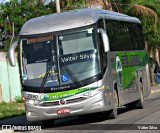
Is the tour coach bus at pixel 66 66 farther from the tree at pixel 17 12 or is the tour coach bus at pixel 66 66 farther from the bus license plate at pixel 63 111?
the tree at pixel 17 12

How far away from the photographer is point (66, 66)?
1504 centimetres

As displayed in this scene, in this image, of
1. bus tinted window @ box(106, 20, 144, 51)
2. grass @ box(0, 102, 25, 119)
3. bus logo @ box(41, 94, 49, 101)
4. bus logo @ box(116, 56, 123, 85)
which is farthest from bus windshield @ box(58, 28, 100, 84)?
grass @ box(0, 102, 25, 119)

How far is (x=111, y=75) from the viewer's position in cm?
1630

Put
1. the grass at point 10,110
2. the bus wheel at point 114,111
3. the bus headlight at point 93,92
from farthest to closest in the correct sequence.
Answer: the grass at point 10,110 → the bus wheel at point 114,111 → the bus headlight at point 93,92

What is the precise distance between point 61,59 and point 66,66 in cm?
25

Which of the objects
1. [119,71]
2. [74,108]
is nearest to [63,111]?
[74,108]

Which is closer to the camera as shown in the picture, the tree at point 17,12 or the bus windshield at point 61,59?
the bus windshield at point 61,59

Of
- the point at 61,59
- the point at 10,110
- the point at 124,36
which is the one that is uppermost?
the point at 61,59

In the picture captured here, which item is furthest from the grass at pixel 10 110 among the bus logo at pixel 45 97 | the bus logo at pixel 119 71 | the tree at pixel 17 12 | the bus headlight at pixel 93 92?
the tree at pixel 17 12

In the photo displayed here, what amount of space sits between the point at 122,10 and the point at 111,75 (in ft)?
61.6

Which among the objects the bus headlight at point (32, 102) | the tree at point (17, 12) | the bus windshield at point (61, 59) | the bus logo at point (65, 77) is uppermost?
the bus windshield at point (61, 59)

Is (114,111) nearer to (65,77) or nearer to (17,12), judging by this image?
(65,77)

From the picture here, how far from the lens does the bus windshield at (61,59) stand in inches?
590

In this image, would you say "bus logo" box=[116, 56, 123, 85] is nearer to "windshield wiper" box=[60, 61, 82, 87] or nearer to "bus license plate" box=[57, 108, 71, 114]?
"windshield wiper" box=[60, 61, 82, 87]
